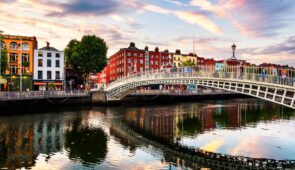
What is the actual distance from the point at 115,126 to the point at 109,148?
397 inches

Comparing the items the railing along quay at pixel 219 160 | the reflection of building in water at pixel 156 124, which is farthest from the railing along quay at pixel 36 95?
the railing along quay at pixel 219 160

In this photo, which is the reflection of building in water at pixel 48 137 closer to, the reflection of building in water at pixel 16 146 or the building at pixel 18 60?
the reflection of building in water at pixel 16 146

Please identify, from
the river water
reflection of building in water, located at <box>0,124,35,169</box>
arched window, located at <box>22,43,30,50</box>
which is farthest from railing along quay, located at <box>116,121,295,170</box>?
arched window, located at <box>22,43,30,50</box>

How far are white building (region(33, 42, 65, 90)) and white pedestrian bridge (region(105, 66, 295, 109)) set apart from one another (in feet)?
53.1

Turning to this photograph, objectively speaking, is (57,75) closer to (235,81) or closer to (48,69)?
(48,69)

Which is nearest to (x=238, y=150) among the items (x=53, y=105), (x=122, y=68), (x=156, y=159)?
(x=156, y=159)

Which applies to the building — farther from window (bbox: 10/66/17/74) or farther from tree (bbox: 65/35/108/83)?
tree (bbox: 65/35/108/83)

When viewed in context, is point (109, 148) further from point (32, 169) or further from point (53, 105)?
point (53, 105)

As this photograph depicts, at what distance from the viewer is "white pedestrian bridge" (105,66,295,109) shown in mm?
20688

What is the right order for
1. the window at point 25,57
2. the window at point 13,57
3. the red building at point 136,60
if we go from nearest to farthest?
1. the window at point 13,57
2. the window at point 25,57
3. the red building at point 136,60

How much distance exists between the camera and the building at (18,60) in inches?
2249

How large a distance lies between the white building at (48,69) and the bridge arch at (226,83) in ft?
53.4

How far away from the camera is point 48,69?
6397 centimetres

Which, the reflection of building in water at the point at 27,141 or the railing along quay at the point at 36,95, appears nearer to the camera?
the reflection of building in water at the point at 27,141
